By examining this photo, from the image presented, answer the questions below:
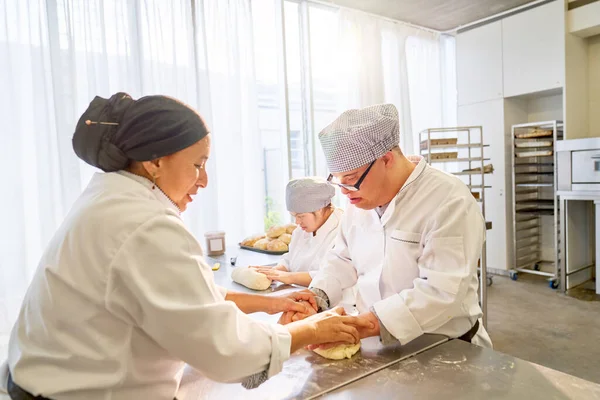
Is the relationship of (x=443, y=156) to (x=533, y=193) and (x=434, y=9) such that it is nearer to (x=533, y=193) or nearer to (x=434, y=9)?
(x=533, y=193)

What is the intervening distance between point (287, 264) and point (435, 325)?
4.28 ft

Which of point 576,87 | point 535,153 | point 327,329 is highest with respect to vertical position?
point 576,87

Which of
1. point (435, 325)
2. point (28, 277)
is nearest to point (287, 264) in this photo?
point (435, 325)

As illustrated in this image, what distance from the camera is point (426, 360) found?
3.73 ft

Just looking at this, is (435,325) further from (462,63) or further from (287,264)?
(462,63)

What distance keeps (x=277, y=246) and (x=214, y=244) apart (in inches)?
17.9

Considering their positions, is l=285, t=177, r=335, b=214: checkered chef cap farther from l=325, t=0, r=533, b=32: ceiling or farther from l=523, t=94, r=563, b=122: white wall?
l=523, t=94, r=563, b=122: white wall

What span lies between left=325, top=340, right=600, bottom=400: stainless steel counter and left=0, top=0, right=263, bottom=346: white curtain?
2883mm

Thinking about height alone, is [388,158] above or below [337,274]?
above

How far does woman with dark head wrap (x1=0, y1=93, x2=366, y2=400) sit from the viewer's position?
796mm

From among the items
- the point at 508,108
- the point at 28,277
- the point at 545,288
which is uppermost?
the point at 508,108

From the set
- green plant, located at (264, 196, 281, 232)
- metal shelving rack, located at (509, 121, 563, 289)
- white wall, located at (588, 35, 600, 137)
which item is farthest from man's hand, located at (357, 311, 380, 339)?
white wall, located at (588, 35, 600, 137)

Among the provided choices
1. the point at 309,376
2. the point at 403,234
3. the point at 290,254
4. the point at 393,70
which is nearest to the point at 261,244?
the point at 290,254

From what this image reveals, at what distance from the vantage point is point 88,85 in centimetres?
329
